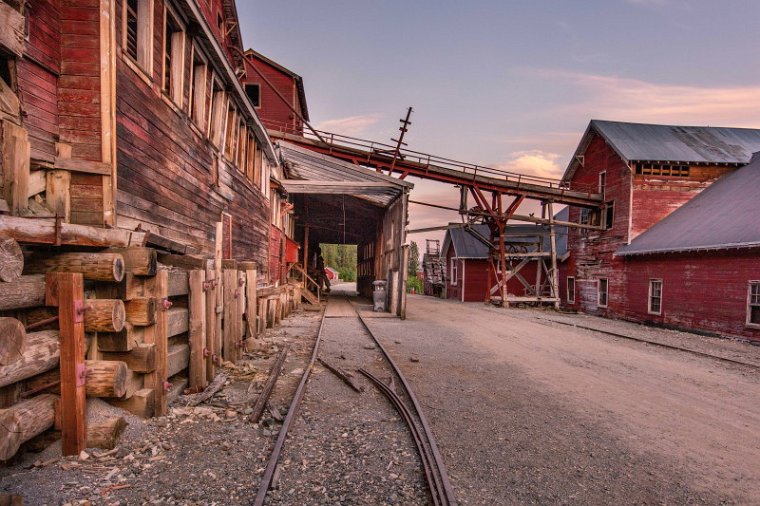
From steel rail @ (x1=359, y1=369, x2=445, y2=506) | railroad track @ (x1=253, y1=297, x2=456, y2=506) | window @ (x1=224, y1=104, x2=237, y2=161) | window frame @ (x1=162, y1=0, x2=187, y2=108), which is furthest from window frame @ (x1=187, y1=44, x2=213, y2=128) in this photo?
steel rail @ (x1=359, y1=369, x2=445, y2=506)

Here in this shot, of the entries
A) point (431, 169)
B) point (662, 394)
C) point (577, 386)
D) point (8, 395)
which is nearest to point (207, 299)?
point (8, 395)

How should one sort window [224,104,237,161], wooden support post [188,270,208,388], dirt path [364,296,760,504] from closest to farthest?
dirt path [364,296,760,504]
wooden support post [188,270,208,388]
window [224,104,237,161]

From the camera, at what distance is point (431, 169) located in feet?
65.2

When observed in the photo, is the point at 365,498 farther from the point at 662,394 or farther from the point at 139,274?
the point at 662,394

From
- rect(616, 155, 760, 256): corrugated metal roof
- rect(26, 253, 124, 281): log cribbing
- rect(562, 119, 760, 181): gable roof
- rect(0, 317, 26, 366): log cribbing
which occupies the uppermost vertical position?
rect(562, 119, 760, 181): gable roof

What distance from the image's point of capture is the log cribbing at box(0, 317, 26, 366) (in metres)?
2.76

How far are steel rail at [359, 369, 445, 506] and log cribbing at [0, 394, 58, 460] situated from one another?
125 inches

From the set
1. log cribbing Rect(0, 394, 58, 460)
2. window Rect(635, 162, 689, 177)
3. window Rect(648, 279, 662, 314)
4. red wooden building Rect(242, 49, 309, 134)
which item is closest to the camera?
log cribbing Rect(0, 394, 58, 460)

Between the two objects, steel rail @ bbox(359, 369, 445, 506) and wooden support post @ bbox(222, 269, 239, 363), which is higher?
wooden support post @ bbox(222, 269, 239, 363)

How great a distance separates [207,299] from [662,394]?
7.34 m

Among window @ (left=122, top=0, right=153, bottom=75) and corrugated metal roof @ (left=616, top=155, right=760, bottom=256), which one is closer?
window @ (left=122, top=0, right=153, bottom=75)

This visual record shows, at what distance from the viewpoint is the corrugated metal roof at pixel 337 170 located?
15.5 m

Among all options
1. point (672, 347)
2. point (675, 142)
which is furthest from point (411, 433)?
point (675, 142)

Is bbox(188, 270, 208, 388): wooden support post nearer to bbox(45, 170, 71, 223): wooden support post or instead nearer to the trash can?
bbox(45, 170, 71, 223): wooden support post
